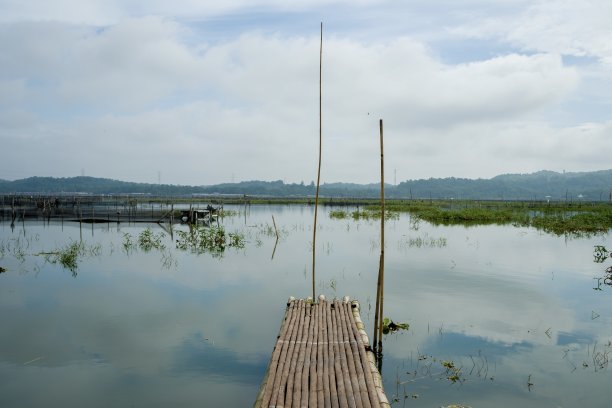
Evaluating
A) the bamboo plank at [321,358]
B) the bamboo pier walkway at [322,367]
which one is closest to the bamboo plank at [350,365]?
the bamboo pier walkway at [322,367]

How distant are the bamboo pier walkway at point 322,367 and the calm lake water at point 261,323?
3.70 feet

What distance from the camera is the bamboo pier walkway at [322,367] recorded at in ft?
20.1

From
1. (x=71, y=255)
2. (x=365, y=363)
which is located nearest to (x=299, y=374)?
(x=365, y=363)

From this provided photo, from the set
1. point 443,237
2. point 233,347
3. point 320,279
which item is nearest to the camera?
point 233,347

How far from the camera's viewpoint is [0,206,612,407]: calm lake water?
8320 mm

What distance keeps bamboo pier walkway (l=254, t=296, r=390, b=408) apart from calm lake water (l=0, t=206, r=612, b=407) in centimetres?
113

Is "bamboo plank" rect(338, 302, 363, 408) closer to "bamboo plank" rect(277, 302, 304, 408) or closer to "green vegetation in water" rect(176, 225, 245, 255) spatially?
"bamboo plank" rect(277, 302, 304, 408)

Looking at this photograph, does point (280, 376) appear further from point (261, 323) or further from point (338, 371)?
point (261, 323)

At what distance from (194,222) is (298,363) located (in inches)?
1257

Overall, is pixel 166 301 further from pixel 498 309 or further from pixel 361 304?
pixel 498 309

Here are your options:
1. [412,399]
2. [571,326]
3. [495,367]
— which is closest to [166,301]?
[412,399]

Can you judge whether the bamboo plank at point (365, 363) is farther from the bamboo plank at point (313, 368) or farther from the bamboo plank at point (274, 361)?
the bamboo plank at point (274, 361)

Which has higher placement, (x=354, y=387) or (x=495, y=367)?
(x=354, y=387)

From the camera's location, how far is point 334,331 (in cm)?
891
